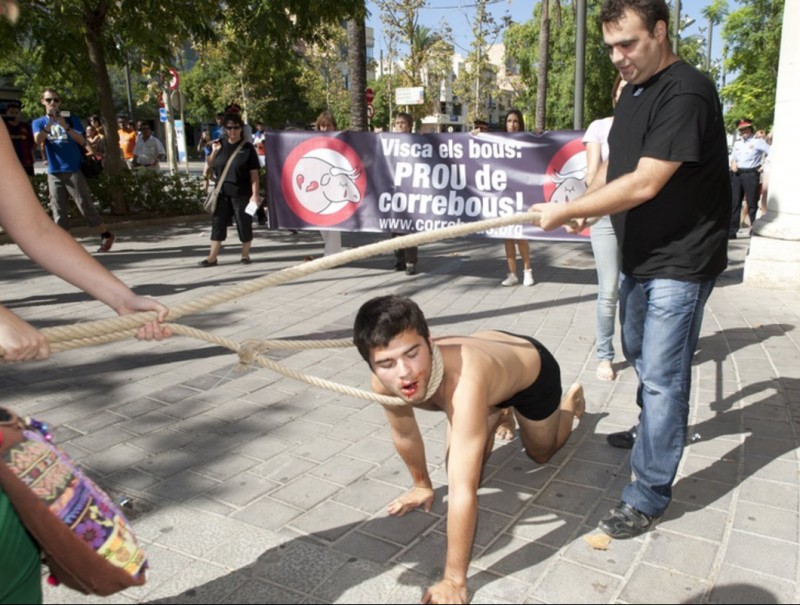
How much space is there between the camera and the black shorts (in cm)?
312

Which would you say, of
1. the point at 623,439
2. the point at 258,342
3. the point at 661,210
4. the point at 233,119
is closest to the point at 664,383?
the point at 661,210

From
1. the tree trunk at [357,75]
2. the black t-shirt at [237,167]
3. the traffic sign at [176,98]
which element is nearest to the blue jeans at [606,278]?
the black t-shirt at [237,167]

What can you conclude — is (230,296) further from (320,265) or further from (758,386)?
(758,386)

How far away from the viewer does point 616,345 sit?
5.43 meters

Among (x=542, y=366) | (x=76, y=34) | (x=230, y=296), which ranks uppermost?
(x=76, y=34)

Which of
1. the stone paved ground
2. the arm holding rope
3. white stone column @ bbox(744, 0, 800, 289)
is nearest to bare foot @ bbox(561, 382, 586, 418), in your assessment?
the stone paved ground

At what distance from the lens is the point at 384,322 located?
2.38 meters

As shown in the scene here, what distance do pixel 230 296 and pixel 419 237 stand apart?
0.70m

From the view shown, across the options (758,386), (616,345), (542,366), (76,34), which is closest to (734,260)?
(616,345)

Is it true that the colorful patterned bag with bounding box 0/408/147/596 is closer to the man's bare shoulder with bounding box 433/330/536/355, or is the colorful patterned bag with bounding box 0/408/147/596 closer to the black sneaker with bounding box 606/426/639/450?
the man's bare shoulder with bounding box 433/330/536/355

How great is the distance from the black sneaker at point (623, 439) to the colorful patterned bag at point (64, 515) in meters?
2.59

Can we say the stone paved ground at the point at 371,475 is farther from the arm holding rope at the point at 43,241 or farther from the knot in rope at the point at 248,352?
the arm holding rope at the point at 43,241

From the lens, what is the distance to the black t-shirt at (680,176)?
2.53 metres

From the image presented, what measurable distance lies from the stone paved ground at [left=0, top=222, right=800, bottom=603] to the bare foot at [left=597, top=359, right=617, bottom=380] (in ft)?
0.21
